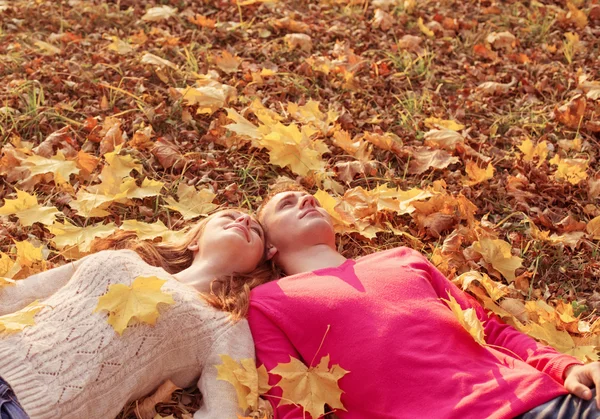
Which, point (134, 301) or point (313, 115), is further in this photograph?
point (313, 115)

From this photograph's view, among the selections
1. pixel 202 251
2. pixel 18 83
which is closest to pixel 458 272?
pixel 202 251

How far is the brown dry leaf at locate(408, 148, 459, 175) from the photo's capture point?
377 centimetres

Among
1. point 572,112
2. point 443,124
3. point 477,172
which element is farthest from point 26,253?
point 572,112

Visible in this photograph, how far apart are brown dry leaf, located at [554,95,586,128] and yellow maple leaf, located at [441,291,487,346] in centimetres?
206

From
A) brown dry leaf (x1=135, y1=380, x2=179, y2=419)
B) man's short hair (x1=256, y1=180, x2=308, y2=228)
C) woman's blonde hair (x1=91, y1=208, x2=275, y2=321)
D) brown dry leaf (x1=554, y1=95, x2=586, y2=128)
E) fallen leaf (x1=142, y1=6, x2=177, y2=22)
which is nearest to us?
brown dry leaf (x1=135, y1=380, x2=179, y2=419)

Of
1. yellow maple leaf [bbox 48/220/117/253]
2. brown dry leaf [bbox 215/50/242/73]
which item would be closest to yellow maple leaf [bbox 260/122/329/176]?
yellow maple leaf [bbox 48/220/117/253]

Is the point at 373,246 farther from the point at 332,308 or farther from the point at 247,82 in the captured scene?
the point at 247,82

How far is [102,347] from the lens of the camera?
2359mm

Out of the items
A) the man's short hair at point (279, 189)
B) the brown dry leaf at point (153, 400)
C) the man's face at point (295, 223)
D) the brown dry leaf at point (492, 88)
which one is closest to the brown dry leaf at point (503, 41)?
the brown dry leaf at point (492, 88)

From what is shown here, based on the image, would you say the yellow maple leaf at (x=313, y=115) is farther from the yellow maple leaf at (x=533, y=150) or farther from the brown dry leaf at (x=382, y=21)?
the brown dry leaf at (x=382, y=21)

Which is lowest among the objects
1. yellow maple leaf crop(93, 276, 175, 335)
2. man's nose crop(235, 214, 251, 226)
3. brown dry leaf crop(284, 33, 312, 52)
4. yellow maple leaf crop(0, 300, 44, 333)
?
yellow maple leaf crop(0, 300, 44, 333)

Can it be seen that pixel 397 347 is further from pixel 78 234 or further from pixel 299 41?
pixel 299 41

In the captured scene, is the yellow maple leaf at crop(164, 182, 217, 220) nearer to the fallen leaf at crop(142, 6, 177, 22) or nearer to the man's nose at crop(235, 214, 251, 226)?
the man's nose at crop(235, 214, 251, 226)

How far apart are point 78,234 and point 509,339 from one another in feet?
5.90
